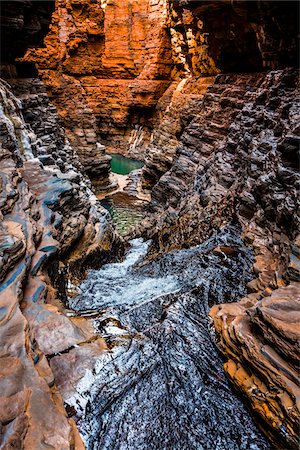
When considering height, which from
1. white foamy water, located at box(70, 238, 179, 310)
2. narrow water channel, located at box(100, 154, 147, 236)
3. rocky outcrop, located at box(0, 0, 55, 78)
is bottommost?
narrow water channel, located at box(100, 154, 147, 236)

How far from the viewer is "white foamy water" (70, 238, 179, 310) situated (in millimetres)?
8250

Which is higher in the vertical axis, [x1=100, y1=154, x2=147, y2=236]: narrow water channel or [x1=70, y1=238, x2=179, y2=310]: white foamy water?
[x1=70, y1=238, x2=179, y2=310]: white foamy water

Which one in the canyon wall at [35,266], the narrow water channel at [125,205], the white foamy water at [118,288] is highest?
the canyon wall at [35,266]

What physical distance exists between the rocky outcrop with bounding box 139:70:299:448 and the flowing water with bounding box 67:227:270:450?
367 millimetres

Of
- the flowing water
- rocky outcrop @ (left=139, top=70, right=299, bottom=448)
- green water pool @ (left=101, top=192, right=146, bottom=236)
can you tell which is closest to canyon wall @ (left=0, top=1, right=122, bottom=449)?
the flowing water

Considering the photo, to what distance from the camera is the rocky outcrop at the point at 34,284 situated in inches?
136

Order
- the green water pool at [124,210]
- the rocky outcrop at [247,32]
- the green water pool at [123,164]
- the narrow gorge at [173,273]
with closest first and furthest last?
the narrow gorge at [173,273] → the rocky outcrop at [247,32] → the green water pool at [124,210] → the green water pool at [123,164]

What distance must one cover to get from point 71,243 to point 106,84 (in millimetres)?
34259

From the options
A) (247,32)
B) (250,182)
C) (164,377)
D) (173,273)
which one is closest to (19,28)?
(247,32)

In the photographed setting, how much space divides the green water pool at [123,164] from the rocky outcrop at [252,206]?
1380 cm

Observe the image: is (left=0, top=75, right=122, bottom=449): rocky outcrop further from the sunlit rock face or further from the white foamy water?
the sunlit rock face

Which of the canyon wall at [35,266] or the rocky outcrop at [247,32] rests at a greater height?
the rocky outcrop at [247,32]

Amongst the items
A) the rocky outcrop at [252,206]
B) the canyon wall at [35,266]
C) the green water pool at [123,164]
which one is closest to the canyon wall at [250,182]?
the rocky outcrop at [252,206]

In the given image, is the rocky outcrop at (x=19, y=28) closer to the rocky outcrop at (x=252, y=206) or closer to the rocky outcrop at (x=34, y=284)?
the rocky outcrop at (x=34, y=284)
